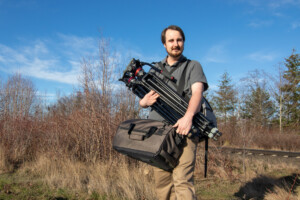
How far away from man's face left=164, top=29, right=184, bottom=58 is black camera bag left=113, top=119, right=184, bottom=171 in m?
0.71

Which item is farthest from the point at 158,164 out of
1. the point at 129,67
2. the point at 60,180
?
the point at 60,180

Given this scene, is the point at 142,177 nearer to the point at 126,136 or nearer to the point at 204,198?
the point at 204,198

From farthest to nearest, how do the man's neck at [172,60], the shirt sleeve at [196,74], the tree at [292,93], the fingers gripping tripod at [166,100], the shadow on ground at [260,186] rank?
1. the tree at [292,93]
2. the shadow on ground at [260,186]
3. the man's neck at [172,60]
4. the shirt sleeve at [196,74]
5. the fingers gripping tripod at [166,100]

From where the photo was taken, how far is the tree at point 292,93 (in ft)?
80.5

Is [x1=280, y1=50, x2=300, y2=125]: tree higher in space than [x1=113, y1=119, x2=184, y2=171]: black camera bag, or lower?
higher

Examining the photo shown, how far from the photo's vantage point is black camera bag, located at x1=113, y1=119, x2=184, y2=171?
Result: 1.98m

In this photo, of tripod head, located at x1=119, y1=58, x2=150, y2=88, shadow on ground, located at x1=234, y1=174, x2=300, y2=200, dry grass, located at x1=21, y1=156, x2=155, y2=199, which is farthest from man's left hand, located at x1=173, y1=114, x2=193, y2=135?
shadow on ground, located at x1=234, y1=174, x2=300, y2=200

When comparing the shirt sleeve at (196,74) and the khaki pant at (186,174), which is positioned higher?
the shirt sleeve at (196,74)

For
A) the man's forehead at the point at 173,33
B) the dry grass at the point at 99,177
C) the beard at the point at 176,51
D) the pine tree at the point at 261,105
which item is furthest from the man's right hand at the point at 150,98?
the pine tree at the point at 261,105

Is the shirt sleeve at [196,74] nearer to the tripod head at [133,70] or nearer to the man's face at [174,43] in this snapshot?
the man's face at [174,43]

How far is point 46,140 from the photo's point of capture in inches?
250

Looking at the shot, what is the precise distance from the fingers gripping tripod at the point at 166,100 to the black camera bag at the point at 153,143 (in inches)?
5.3

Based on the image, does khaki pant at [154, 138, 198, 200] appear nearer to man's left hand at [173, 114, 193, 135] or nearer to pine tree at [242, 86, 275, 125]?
man's left hand at [173, 114, 193, 135]

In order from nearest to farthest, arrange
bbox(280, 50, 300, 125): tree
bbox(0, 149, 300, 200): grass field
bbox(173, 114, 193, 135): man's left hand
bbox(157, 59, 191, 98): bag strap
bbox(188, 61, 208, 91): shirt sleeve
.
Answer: bbox(173, 114, 193, 135): man's left hand → bbox(188, 61, 208, 91): shirt sleeve → bbox(157, 59, 191, 98): bag strap → bbox(0, 149, 300, 200): grass field → bbox(280, 50, 300, 125): tree
